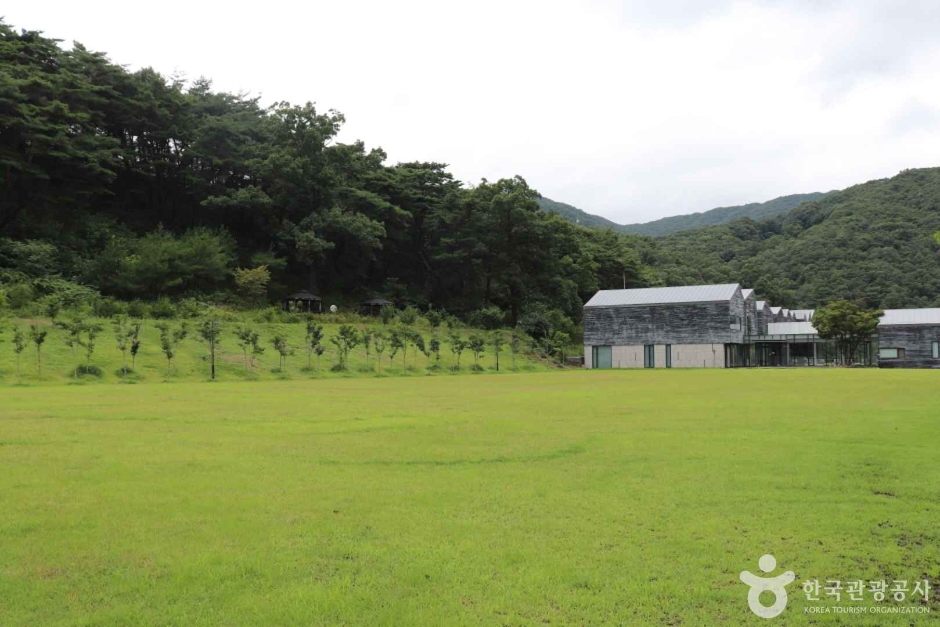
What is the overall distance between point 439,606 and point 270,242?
54.0m

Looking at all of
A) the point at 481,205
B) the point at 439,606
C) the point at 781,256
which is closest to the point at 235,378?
the point at 439,606

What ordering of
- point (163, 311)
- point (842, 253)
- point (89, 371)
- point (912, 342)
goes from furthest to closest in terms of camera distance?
1. point (842, 253)
2. point (912, 342)
3. point (163, 311)
4. point (89, 371)

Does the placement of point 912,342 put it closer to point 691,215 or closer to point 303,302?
point 303,302

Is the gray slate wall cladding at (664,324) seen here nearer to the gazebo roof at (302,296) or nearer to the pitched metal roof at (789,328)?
the pitched metal roof at (789,328)

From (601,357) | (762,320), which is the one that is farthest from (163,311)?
(762,320)

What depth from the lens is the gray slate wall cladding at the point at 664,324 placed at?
5019cm

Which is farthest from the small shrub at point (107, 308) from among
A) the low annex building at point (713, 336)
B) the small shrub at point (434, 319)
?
the low annex building at point (713, 336)

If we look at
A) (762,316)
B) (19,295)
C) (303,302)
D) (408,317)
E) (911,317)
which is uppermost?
(303,302)

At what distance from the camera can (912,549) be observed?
548 cm

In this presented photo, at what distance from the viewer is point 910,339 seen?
4928 cm

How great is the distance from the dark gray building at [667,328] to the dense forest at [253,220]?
6148 mm

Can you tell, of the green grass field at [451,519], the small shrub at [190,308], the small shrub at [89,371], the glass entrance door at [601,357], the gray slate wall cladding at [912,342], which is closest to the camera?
the green grass field at [451,519]

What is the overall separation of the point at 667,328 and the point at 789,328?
46.7 ft

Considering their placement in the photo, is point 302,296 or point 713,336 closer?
point 302,296
